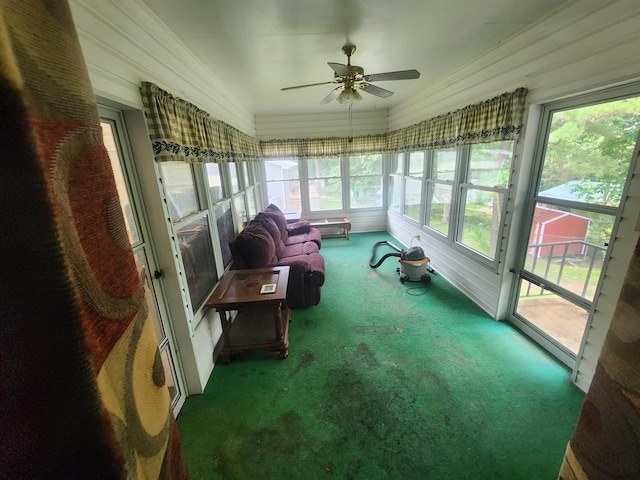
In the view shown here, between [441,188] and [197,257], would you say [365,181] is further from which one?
[197,257]

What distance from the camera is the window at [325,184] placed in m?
5.81

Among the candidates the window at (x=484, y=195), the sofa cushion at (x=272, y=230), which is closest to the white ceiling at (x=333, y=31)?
the window at (x=484, y=195)

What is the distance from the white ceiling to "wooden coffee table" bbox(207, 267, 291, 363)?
2040 millimetres

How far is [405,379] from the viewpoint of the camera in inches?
83.1

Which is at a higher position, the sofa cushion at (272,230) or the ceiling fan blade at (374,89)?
the ceiling fan blade at (374,89)

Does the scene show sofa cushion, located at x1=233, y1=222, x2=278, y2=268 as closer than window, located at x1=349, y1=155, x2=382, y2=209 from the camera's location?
Yes

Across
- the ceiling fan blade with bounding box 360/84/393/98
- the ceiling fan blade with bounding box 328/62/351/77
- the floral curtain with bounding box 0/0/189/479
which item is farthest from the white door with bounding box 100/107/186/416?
the ceiling fan blade with bounding box 360/84/393/98

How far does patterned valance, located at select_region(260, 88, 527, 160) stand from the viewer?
2.30m

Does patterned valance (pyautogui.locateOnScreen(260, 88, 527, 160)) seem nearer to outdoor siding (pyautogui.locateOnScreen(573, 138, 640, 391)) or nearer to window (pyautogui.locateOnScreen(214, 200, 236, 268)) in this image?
outdoor siding (pyautogui.locateOnScreen(573, 138, 640, 391))

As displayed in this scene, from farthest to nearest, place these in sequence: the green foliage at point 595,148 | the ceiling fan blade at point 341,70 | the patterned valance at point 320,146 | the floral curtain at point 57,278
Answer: the patterned valance at point 320,146, the ceiling fan blade at point 341,70, the green foliage at point 595,148, the floral curtain at point 57,278

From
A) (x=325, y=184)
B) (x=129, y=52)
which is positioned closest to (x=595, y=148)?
(x=129, y=52)

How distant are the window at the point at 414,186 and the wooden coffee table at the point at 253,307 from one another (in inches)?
119

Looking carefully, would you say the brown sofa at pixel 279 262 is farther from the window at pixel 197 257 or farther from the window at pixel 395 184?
the window at pixel 395 184

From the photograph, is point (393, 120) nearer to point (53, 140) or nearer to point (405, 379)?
point (405, 379)
